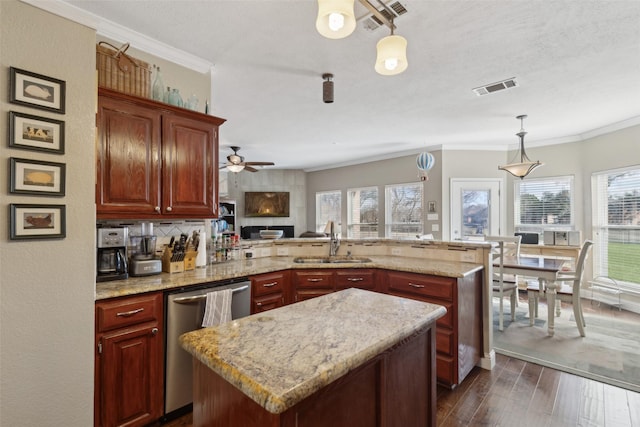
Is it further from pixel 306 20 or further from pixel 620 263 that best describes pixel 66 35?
pixel 620 263

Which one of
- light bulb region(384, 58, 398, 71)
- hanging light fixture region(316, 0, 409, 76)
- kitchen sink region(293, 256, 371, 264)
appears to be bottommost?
kitchen sink region(293, 256, 371, 264)

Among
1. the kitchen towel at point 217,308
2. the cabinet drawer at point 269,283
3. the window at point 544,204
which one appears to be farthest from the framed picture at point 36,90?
the window at point 544,204

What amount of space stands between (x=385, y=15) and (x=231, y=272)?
86.5 inches

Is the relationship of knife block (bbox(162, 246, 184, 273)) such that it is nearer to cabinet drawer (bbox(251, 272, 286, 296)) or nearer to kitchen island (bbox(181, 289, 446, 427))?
cabinet drawer (bbox(251, 272, 286, 296))

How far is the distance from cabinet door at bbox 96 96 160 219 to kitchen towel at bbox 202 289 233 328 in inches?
30.5

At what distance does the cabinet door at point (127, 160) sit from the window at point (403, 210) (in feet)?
16.6

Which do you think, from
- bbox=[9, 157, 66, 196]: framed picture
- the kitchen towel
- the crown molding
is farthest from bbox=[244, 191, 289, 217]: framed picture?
bbox=[9, 157, 66, 196]: framed picture

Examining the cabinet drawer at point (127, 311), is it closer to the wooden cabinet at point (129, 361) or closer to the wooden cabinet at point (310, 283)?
the wooden cabinet at point (129, 361)

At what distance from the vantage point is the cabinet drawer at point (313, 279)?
2.84 m

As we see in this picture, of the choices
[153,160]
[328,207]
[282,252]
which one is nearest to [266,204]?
[328,207]

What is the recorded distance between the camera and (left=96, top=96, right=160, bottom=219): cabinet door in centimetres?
200

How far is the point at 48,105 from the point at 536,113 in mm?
5120

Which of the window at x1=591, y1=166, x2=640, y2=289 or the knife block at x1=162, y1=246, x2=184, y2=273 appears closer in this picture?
A: the knife block at x1=162, y1=246, x2=184, y2=273

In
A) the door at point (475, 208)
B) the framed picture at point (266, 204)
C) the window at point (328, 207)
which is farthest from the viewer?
the framed picture at point (266, 204)
